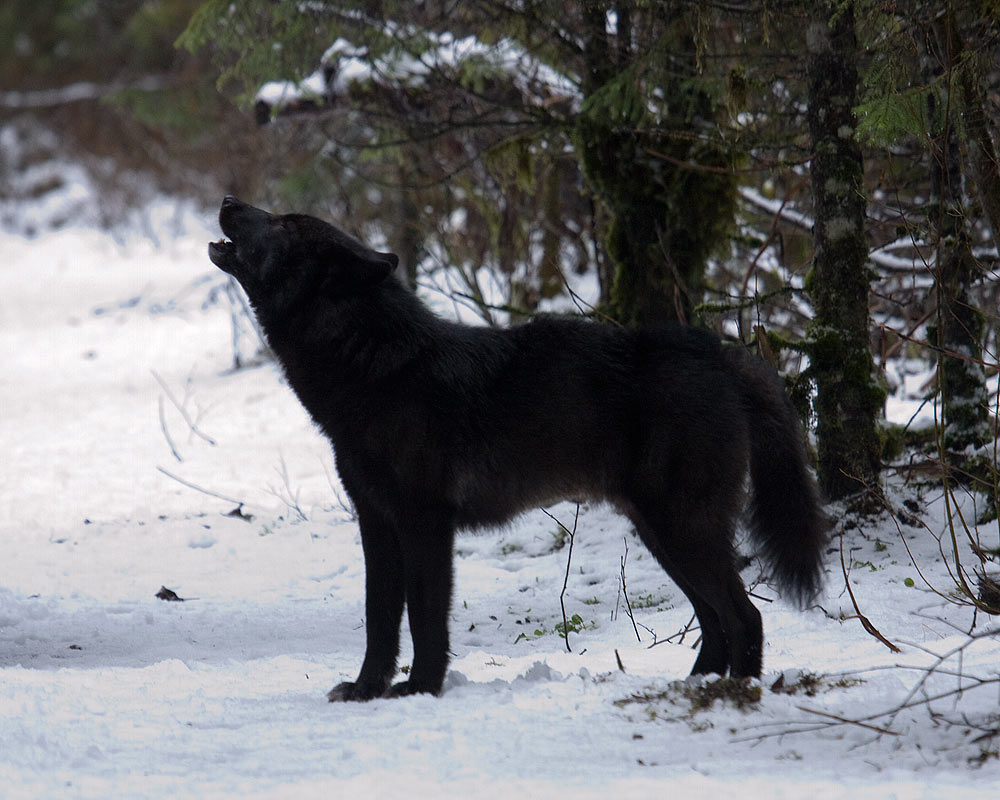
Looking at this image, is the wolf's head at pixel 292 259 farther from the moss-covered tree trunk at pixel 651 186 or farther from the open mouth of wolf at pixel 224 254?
the moss-covered tree trunk at pixel 651 186

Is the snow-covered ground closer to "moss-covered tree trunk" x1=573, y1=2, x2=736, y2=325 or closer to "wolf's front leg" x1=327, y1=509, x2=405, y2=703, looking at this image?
"wolf's front leg" x1=327, y1=509, x2=405, y2=703

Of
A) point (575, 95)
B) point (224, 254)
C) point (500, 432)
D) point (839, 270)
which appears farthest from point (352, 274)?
point (575, 95)

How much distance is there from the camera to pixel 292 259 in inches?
170

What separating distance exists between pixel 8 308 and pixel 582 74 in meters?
16.7

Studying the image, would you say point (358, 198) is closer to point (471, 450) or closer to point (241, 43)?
point (241, 43)

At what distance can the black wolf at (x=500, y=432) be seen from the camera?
401 cm

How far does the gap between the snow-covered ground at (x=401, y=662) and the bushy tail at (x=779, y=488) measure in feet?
0.78

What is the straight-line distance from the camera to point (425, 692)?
3.99 m

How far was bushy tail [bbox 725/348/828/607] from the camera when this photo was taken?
4141 millimetres

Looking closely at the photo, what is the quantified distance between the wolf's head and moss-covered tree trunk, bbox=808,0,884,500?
273cm

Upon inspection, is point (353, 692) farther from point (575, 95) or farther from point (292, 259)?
point (575, 95)

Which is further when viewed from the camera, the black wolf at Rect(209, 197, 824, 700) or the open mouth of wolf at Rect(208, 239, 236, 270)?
the open mouth of wolf at Rect(208, 239, 236, 270)

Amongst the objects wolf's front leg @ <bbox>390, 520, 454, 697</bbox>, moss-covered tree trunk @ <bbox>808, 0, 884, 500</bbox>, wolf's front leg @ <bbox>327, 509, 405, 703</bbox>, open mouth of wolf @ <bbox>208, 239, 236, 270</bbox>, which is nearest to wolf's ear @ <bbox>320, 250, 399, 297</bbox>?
open mouth of wolf @ <bbox>208, 239, 236, 270</bbox>

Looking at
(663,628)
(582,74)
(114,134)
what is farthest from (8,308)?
(663,628)
